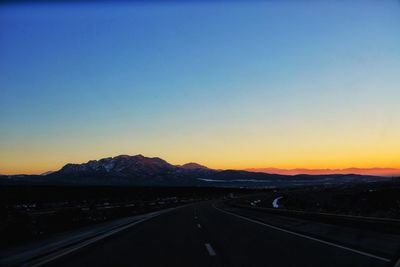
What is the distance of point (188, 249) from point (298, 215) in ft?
43.0

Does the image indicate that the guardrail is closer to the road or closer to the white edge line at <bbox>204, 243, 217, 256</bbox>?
the road

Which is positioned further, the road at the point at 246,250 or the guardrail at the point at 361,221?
the guardrail at the point at 361,221

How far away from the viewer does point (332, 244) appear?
15938 millimetres

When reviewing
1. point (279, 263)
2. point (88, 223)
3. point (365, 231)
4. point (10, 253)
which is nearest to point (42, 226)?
point (88, 223)

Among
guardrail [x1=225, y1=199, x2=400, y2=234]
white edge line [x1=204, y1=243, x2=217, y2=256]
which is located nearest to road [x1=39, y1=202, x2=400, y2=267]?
white edge line [x1=204, y1=243, x2=217, y2=256]

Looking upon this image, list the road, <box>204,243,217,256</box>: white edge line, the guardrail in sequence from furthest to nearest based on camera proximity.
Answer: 1. the guardrail
2. <box>204,243,217,256</box>: white edge line
3. the road

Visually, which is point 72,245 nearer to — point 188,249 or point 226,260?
point 188,249

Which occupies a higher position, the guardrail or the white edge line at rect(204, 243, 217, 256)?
the guardrail

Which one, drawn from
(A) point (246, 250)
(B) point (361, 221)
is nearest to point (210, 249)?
(A) point (246, 250)

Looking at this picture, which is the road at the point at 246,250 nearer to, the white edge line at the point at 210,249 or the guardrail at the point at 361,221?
the white edge line at the point at 210,249

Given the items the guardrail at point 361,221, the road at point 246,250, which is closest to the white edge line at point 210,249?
the road at point 246,250

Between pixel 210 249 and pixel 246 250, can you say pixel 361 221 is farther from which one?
pixel 210 249

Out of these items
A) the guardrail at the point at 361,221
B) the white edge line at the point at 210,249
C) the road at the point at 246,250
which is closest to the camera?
the road at the point at 246,250

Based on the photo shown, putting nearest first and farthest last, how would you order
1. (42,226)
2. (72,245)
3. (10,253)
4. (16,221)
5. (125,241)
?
(10,253) < (72,245) < (125,241) < (16,221) < (42,226)
